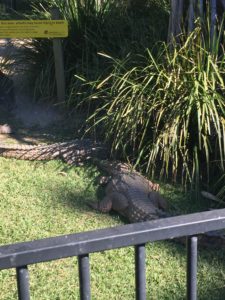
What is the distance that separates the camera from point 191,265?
1482 mm

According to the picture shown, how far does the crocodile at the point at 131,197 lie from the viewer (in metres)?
4.12

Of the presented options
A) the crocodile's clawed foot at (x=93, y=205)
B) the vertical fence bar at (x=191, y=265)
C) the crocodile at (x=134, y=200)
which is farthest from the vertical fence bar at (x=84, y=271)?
the crocodile's clawed foot at (x=93, y=205)

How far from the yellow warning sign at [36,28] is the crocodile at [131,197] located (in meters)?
2.11

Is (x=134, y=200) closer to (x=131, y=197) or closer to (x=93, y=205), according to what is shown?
(x=131, y=197)

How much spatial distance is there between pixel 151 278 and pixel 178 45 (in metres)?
2.48

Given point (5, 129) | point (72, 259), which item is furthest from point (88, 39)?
point (72, 259)

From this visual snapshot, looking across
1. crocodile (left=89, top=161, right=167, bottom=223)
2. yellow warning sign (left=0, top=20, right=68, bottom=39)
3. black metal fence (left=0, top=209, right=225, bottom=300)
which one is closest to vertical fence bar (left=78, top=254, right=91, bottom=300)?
black metal fence (left=0, top=209, right=225, bottom=300)

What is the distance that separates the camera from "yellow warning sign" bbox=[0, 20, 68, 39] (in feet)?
20.4

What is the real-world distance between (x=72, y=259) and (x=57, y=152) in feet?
5.97

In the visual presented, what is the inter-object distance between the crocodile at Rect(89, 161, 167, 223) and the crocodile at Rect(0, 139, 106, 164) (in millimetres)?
416

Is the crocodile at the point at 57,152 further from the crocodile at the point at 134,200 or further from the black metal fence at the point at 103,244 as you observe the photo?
the black metal fence at the point at 103,244

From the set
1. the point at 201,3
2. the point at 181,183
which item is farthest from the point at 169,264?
the point at 201,3

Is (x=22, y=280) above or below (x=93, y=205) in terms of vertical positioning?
above

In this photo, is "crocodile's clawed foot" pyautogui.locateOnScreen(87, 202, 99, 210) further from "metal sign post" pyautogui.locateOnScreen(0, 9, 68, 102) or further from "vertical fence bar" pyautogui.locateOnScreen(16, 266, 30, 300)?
"vertical fence bar" pyautogui.locateOnScreen(16, 266, 30, 300)
